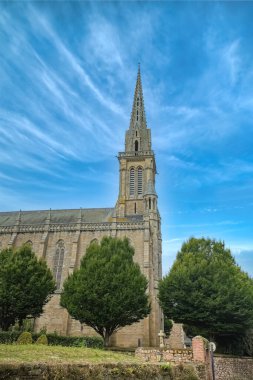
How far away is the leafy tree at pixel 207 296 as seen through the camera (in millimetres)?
29250

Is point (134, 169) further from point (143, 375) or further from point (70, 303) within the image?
point (143, 375)

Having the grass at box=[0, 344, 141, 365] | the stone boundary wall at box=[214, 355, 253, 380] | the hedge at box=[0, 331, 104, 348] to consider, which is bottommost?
the stone boundary wall at box=[214, 355, 253, 380]

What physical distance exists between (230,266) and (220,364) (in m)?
13.7

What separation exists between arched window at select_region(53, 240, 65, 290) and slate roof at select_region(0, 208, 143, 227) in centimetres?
431

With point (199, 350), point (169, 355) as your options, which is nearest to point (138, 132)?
point (169, 355)

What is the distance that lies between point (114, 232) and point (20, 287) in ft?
51.9

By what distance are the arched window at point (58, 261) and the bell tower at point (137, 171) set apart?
9.89m

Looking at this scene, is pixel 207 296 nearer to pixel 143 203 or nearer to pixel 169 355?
pixel 169 355

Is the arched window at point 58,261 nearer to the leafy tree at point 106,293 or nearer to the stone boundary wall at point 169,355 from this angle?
the leafy tree at point 106,293

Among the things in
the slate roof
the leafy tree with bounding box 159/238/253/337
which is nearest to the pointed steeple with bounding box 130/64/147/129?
the slate roof

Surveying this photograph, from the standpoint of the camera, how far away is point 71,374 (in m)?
7.27

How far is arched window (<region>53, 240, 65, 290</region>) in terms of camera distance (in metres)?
43.2

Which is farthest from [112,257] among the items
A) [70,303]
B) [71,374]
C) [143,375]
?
[71,374]

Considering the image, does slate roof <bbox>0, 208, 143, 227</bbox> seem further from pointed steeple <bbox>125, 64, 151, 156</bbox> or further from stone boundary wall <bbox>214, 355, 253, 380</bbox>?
stone boundary wall <bbox>214, 355, 253, 380</bbox>
